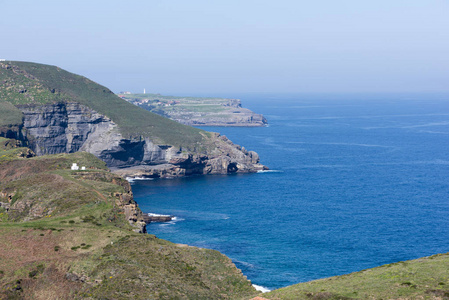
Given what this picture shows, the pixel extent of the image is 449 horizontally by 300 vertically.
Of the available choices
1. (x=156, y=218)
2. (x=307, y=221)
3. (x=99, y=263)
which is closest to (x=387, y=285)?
(x=99, y=263)

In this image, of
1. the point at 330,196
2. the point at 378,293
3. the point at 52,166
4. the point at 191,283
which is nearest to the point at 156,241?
the point at 191,283

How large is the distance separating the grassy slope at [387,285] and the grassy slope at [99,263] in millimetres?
10167

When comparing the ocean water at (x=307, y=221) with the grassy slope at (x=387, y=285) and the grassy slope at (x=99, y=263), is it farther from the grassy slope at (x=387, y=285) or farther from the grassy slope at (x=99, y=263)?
the grassy slope at (x=387, y=285)

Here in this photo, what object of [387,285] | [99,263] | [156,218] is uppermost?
[387,285]

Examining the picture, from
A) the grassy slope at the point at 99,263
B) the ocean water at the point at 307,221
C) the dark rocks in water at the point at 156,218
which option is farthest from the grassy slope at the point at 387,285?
the dark rocks in water at the point at 156,218

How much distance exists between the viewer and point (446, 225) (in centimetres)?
13738

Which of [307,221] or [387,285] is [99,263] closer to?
[387,285]

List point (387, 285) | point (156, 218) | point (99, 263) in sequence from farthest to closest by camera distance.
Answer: point (156, 218), point (99, 263), point (387, 285)

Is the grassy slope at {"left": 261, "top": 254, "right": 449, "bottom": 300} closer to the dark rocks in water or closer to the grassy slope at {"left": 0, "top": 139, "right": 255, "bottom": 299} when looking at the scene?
the grassy slope at {"left": 0, "top": 139, "right": 255, "bottom": 299}

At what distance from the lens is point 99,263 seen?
67.4 meters

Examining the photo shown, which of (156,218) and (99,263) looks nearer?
(99,263)

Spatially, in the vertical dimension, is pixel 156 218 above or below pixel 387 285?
below

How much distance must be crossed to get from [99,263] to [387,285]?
3452 cm

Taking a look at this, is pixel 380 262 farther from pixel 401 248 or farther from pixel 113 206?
pixel 113 206
